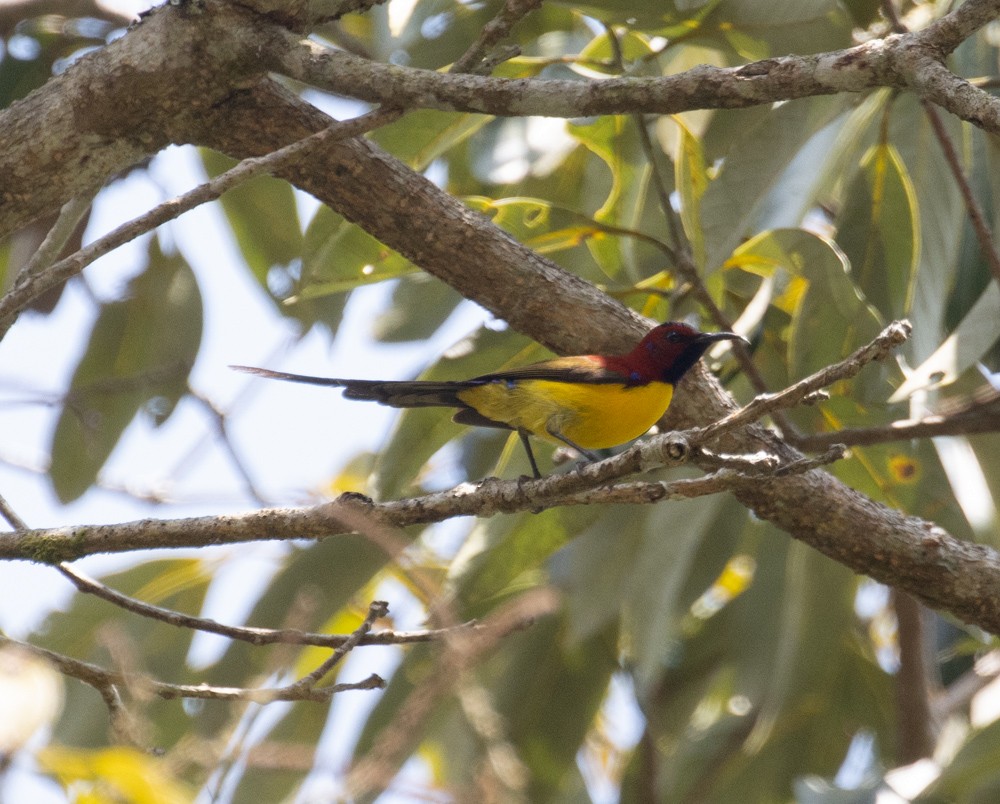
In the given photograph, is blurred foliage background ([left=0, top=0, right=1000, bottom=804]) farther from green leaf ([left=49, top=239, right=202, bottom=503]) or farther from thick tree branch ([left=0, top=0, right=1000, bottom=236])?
thick tree branch ([left=0, top=0, right=1000, bottom=236])

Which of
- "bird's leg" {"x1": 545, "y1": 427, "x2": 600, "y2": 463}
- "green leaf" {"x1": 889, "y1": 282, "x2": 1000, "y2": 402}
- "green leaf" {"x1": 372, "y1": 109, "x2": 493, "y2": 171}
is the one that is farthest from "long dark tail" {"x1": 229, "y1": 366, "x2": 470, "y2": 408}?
"green leaf" {"x1": 889, "y1": 282, "x2": 1000, "y2": 402}

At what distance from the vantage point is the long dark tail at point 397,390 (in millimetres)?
3615

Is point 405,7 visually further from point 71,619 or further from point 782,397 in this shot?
point 71,619

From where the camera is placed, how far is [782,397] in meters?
2.37

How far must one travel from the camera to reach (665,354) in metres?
4.08

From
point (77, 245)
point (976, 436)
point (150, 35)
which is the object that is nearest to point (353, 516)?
point (150, 35)

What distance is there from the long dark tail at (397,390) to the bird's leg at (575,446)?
0.36 m

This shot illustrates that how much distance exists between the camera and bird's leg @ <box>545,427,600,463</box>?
417 cm

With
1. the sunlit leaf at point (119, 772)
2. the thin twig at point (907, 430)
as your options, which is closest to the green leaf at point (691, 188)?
the thin twig at point (907, 430)

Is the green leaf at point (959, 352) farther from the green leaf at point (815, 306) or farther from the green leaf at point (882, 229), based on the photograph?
the green leaf at point (882, 229)

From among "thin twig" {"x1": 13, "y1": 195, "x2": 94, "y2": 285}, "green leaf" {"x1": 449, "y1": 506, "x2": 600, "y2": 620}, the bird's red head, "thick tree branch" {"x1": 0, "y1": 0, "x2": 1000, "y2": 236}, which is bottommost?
"green leaf" {"x1": 449, "y1": 506, "x2": 600, "y2": 620}

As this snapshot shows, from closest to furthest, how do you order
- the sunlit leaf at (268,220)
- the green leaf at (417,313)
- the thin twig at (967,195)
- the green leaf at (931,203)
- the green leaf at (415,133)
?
1. the thin twig at (967,195)
2. the green leaf at (931,203)
3. the green leaf at (415,133)
4. the green leaf at (417,313)
5. the sunlit leaf at (268,220)

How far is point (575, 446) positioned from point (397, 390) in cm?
68

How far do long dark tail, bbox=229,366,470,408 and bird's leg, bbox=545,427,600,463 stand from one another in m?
0.36
